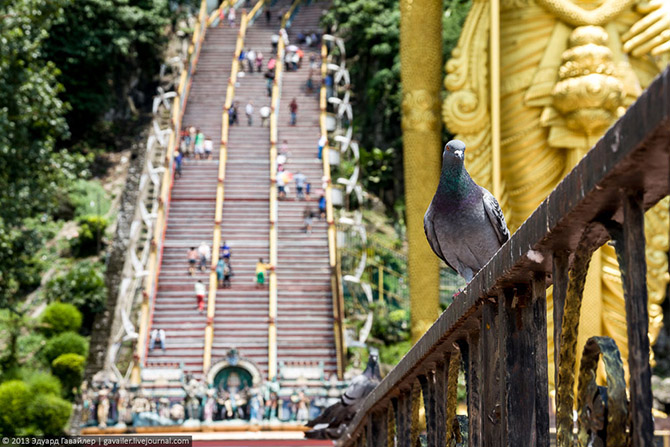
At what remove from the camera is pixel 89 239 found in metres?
29.5

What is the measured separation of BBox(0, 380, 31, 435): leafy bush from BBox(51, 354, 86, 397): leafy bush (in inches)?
117

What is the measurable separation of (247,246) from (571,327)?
19788mm

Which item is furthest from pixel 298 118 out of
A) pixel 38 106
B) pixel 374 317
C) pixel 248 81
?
pixel 38 106

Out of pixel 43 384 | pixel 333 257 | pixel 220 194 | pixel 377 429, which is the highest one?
pixel 220 194

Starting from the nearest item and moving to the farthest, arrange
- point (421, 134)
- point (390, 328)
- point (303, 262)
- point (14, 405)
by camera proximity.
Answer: point (421, 134) → point (14, 405) → point (303, 262) → point (390, 328)

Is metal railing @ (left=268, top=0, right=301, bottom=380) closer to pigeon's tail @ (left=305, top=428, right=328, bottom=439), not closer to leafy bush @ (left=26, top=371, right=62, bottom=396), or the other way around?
leafy bush @ (left=26, top=371, right=62, bottom=396)

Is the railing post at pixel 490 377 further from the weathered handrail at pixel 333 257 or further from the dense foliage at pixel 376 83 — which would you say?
the dense foliage at pixel 376 83

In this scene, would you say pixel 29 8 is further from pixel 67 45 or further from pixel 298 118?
pixel 67 45

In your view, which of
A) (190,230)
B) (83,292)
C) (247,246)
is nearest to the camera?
(247,246)

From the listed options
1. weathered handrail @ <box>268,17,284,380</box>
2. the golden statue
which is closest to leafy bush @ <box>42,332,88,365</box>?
weathered handrail @ <box>268,17,284,380</box>

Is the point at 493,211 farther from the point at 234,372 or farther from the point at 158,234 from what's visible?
the point at 158,234

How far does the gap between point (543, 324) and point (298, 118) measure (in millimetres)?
24587

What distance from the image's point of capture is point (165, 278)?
20.1 metres

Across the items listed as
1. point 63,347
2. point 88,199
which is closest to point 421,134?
point 63,347
